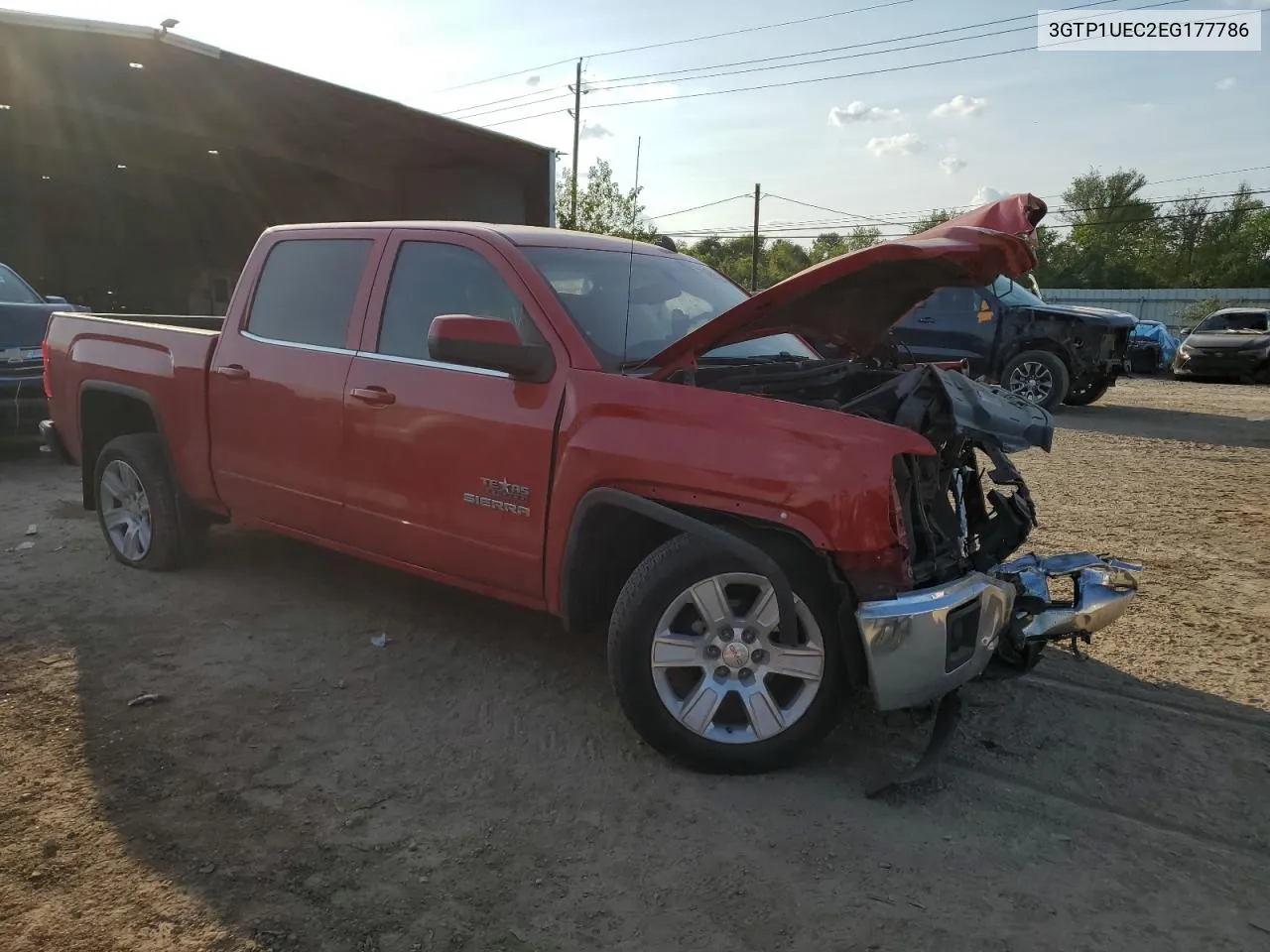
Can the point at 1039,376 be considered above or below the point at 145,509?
above

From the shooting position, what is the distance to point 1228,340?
68.2 ft

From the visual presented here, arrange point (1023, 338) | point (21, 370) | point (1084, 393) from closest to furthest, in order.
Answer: point (21, 370), point (1023, 338), point (1084, 393)

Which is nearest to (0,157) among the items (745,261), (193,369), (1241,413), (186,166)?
(186,166)

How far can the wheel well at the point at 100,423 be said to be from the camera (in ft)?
18.0

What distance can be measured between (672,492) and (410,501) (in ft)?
4.18

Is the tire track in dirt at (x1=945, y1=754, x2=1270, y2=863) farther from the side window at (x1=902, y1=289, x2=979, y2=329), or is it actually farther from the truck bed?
the side window at (x1=902, y1=289, x2=979, y2=329)

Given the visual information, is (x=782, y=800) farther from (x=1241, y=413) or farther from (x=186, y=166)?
(x=186, y=166)

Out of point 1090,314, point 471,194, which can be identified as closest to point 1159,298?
point 1090,314

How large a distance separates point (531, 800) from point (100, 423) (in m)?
3.93

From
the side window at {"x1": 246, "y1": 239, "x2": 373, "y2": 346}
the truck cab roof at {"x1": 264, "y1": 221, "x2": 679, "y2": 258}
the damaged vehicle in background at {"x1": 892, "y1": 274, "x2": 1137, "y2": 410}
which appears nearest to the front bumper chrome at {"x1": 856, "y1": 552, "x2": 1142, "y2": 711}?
the truck cab roof at {"x1": 264, "y1": 221, "x2": 679, "y2": 258}

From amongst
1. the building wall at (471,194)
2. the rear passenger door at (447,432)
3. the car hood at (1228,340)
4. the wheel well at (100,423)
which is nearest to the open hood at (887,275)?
the rear passenger door at (447,432)

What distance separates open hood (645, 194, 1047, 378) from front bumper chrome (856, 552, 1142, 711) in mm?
1028

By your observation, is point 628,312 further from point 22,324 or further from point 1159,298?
point 1159,298

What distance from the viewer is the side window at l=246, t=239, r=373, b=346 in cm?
437
